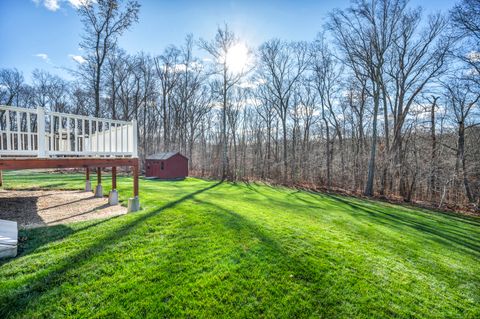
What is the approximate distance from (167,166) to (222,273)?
16.0 metres

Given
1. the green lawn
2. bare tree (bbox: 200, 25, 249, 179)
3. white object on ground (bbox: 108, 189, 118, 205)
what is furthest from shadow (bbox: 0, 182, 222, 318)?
bare tree (bbox: 200, 25, 249, 179)

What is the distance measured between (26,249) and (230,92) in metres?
24.4

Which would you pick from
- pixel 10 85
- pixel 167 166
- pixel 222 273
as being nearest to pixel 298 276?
pixel 222 273

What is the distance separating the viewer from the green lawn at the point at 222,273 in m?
2.60

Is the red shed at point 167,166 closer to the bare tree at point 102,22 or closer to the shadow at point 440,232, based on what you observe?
the bare tree at point 102,22

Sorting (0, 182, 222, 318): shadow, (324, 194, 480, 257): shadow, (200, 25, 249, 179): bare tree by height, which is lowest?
(324, 194, 480, 257): shadow

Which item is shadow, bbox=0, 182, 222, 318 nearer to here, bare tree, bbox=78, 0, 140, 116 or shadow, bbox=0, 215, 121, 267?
shadow, bbox=0, 215, 121, 267

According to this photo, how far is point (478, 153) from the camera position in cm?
1409

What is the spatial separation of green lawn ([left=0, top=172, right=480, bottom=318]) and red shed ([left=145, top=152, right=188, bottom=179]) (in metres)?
13.2

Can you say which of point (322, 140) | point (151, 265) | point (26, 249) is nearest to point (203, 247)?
point (151, 265)

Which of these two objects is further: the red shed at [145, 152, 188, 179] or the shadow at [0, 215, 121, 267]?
the red shed at [145, 152, 188, 179]

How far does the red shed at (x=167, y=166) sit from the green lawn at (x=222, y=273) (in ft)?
43.3

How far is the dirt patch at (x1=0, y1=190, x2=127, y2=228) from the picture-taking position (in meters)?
5.38

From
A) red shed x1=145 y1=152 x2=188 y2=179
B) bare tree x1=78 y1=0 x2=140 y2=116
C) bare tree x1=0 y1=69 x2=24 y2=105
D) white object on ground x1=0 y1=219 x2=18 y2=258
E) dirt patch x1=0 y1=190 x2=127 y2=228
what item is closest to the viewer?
white object on ground x1=0 y1=219 x2=18 y2=258
